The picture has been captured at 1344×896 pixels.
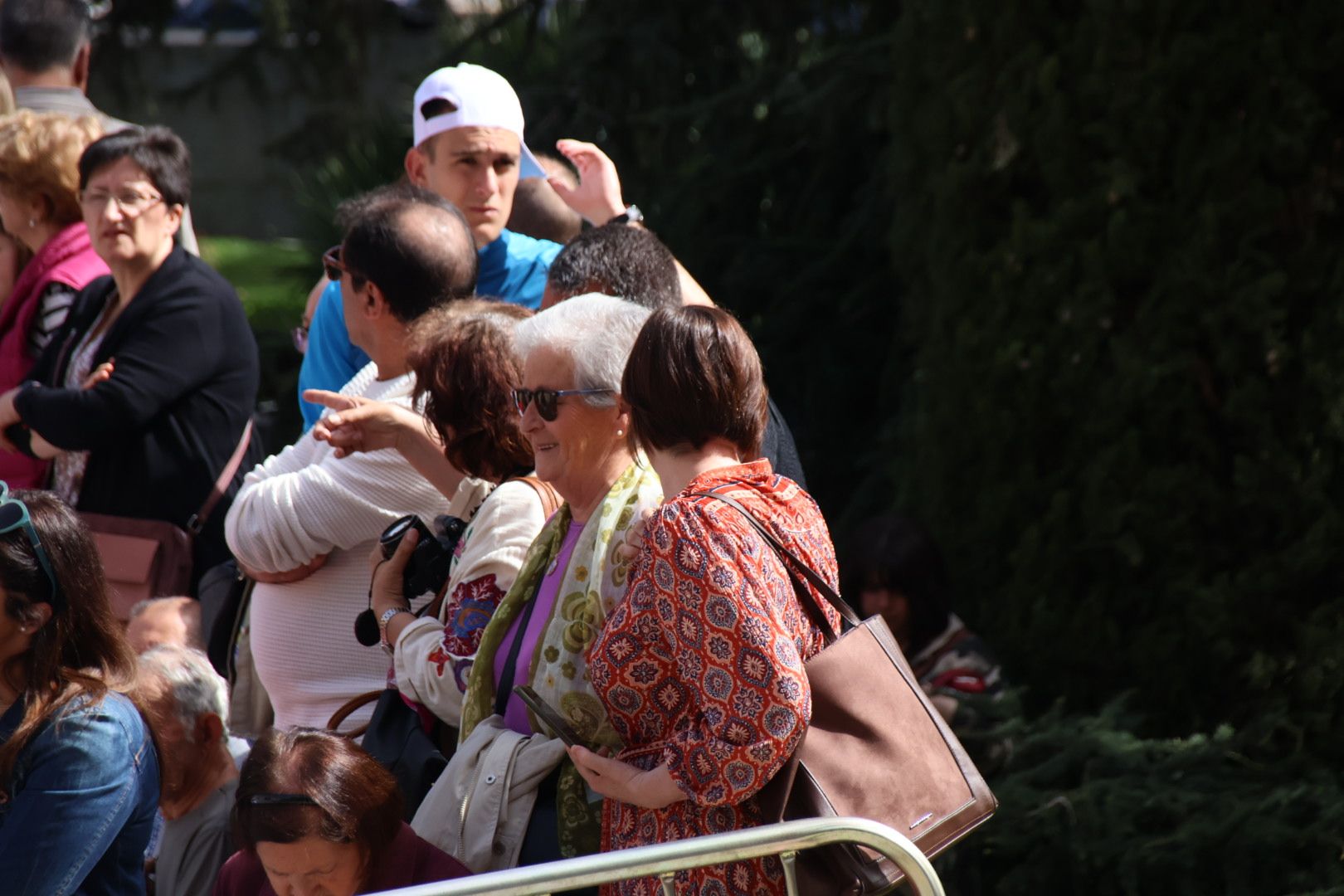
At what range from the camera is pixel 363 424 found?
3268 mm

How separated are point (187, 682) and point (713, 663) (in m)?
1.59

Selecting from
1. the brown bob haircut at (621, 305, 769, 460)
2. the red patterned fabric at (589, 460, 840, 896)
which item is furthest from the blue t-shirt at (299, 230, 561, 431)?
the red patterned fabric at (589, 460, 840, 896)

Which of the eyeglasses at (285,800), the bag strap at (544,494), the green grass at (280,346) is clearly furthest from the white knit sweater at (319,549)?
the green grass at (280,346)

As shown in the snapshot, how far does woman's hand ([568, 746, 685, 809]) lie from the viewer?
2.52 metres

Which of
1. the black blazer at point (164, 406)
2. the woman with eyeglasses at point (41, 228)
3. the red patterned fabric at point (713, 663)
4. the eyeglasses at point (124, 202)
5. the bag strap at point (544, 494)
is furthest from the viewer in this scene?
the woman with eyeglasses at point (41, 228)

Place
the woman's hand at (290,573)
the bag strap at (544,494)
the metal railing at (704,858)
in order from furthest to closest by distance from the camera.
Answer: the woman's hand at (290,573), the bag strap at (544,494), the metal railing at (704,858)

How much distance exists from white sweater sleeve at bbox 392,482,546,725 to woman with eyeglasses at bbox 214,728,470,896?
0.20 m

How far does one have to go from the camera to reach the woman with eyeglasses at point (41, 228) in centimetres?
482

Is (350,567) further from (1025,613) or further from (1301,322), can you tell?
(1301,322)

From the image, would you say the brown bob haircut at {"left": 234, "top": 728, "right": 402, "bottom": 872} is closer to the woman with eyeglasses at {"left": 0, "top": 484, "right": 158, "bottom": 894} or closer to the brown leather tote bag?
the woman with eyeglasses at {"left": 0, "top": 484, "right": 158, "bottom": 894}

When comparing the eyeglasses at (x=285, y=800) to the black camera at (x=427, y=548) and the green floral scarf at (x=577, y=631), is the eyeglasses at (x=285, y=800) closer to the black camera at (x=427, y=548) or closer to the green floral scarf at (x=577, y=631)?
the green floral scarf at (x=577, y=631)

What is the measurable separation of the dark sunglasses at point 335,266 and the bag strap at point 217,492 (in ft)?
2.55

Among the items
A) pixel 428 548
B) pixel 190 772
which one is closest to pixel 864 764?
pixel 428 548

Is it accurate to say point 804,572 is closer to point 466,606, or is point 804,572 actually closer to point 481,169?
point 466,606
